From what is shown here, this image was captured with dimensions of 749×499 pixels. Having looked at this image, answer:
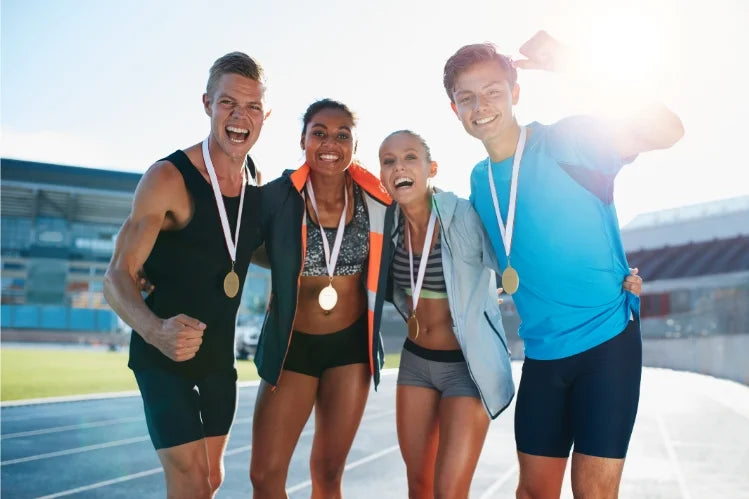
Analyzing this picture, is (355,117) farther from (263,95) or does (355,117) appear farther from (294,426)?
(294,426)

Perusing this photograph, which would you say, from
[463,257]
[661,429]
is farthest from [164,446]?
[661,429]

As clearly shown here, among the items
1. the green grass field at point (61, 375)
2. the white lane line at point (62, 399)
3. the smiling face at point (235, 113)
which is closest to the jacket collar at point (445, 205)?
the smiling face at point (235, 113)

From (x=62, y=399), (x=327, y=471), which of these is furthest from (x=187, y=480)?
(x=62, y=399)

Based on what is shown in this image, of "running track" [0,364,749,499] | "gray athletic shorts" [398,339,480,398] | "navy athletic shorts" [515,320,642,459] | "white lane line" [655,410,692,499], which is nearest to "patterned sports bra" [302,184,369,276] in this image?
"gray athletic shorts" [398,339,480,398]

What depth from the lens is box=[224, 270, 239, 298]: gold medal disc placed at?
10.7 feet

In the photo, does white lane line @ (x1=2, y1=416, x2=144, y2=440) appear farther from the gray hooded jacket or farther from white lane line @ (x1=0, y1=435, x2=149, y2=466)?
the gray hooded jacket

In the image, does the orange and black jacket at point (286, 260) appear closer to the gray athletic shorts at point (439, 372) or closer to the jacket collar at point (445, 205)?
the gray athletic shorts at point (439, 372)

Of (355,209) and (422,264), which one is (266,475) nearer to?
(422,264)

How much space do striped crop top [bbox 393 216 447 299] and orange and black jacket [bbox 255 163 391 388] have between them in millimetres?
151

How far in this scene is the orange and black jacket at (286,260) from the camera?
12.0 feet

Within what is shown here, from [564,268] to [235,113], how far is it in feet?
5.80

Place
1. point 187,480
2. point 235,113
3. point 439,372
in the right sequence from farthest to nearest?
point 439,372 → point 235,113 → point 187,480

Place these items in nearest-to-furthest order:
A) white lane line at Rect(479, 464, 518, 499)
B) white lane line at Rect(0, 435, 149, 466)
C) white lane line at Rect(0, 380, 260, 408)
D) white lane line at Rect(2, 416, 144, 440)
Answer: white lane line at Rect(479, 464, 518, 499) < white lane line at Rect(0, 435, 149, 466) < white lane line at Rect(2, 416, 144, 440) < white lane line at Rect(0, 380, 260, 408)

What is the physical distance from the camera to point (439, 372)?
373 centimetres
